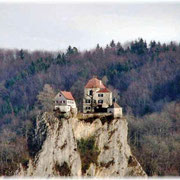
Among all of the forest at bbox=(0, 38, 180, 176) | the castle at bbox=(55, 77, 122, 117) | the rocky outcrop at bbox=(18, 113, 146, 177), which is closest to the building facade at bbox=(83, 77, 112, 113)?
the castle at bbox=(55, 77, 122, 117)

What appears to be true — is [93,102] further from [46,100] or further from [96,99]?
[46,100]

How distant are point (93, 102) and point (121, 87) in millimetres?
14682

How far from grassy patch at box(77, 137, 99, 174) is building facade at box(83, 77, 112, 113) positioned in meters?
1.31

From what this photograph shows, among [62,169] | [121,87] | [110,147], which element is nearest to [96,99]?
[110,147]

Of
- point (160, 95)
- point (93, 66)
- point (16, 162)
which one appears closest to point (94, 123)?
point (16, 162)

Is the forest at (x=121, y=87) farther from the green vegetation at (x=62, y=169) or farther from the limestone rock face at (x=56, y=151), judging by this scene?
the green vegetation at (x=62, y=169)

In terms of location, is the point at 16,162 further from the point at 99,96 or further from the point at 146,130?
the point at 146,130

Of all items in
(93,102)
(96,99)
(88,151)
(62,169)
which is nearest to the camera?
(62,169)

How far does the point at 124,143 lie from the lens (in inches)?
1403

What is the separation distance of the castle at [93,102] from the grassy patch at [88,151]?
127 centimetres

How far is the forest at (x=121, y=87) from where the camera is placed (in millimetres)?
39000

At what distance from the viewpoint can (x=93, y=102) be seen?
34.9 metres

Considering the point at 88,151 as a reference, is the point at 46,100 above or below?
above

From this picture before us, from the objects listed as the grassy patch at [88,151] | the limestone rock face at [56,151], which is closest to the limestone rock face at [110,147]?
the grassy patch at [88,151]
